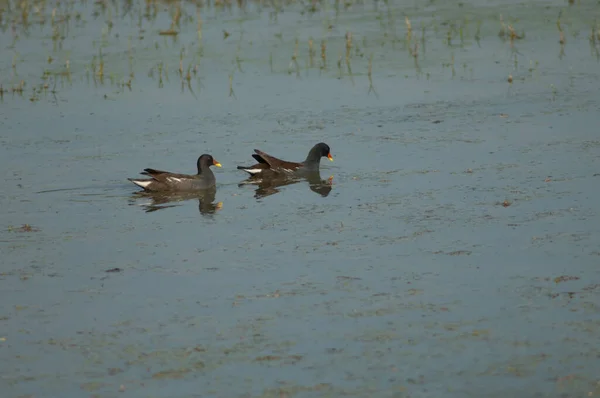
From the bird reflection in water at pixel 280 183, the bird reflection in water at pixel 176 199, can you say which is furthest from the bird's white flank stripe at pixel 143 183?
the bird reflection in water at pixel 280 183

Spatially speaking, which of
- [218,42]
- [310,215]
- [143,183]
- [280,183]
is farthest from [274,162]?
[218,42]

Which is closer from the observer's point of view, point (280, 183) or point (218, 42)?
point (280, 183)

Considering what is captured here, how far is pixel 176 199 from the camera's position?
12.3m

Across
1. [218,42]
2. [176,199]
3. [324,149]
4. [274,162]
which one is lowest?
[176,199]

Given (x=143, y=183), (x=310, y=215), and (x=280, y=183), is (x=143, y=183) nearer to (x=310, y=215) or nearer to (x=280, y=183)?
(x=280, y=183)

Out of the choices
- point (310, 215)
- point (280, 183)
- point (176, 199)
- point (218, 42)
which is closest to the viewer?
point (310, 215)

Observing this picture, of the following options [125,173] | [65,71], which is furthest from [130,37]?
[125,173]

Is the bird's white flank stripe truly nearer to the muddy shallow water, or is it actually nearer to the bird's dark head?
the muddy shallow water

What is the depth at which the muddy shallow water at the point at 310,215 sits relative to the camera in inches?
277

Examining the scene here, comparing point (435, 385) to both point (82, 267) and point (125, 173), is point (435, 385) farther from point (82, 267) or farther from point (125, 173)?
point (125, 173)

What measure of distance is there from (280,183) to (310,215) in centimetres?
205

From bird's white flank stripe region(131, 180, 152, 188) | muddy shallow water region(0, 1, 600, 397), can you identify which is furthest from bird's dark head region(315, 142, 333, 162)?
bird's white flank stripe region(131, 180, 152, 188)

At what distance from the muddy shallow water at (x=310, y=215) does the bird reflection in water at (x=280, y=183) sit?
0.07 meters

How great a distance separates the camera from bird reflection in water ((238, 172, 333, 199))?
40.3ft
